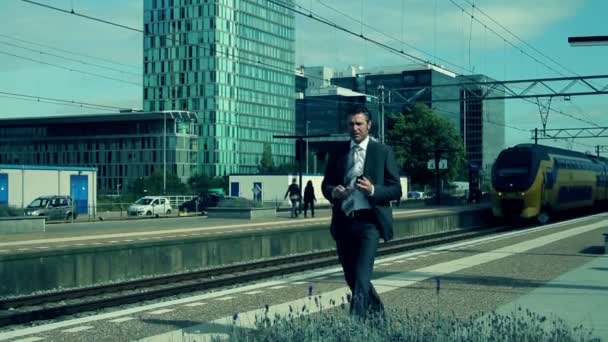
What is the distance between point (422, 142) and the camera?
294 feet

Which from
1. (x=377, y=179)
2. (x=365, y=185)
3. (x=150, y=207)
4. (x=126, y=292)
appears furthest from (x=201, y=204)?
(x=365, y=185)

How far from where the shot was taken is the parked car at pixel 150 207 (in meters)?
52.6

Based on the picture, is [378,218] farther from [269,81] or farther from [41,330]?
[269,81]

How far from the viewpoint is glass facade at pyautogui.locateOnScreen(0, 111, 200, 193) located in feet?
319

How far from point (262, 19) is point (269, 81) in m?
9.56

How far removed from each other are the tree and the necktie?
8173 centimetres

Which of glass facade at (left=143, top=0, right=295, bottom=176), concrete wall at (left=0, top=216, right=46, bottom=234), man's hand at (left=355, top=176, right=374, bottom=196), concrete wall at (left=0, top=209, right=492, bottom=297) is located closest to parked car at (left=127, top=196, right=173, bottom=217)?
concrete wall at (left=0, top=216, right=46, bottom=234)

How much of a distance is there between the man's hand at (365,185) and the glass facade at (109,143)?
295 feet

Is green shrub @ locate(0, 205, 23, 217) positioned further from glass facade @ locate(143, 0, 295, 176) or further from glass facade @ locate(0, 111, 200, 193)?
glass facade @ locate(143, 0, 295, 176)

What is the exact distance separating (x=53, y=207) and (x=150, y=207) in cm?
1080

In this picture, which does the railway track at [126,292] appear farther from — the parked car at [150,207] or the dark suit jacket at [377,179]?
the parked car at [150,207]

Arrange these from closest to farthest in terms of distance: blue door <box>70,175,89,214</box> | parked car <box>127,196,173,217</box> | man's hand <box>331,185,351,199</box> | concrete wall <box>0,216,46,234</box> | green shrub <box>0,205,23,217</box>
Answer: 1. man's hand <box>331,185,351,199</box>
2. concrete wall <box>0,216,46,234</box>
3. green shrub <box>0,205,23,217</box>
4. blue door <box>70,175,89,214</box>
5. parked car <box>127,196,173,217</box>

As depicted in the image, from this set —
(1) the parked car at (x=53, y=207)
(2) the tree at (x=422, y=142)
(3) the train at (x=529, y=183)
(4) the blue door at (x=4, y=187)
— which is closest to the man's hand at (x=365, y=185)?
(3) the train at (x=529, y=183)

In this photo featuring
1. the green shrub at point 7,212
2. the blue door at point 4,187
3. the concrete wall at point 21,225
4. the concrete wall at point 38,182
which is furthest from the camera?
the concrete wall at point 38,182
